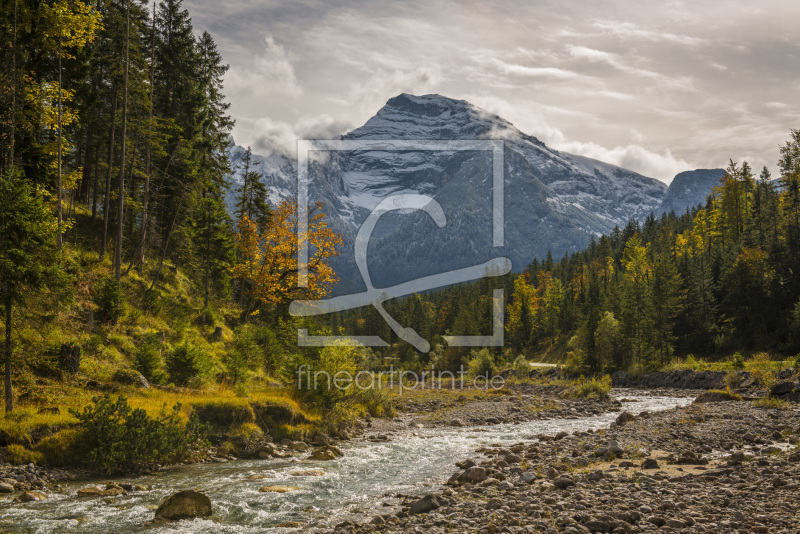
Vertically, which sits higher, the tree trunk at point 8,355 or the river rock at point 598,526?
the tree trunk at point 8,355

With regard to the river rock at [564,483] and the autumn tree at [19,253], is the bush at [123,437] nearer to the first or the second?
the autumn tree at [19,253]

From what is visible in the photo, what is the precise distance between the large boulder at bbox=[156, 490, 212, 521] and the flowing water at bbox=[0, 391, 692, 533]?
343 millimetres

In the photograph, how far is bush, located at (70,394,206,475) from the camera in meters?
16.0

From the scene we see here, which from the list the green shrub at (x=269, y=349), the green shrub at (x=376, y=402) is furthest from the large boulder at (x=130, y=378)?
the green shrub at (x=376, y=402)

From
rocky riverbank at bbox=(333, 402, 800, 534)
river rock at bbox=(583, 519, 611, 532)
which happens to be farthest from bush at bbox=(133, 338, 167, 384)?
river rock at bbox=(583, 519, 611, 532)

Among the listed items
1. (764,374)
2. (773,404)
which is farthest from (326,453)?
(764,374)

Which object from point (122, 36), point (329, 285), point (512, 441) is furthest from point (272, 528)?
point (122, 36)

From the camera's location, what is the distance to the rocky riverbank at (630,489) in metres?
9.86

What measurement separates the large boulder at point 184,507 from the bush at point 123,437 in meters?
4.90

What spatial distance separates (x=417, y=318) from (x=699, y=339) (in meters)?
57.6

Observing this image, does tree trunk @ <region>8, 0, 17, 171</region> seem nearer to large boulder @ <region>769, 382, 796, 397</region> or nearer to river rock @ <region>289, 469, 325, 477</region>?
river rock @ <region>289, 469, 325, 477</region>

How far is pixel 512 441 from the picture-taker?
24.2 meters

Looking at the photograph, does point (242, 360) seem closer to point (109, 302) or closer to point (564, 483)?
point (109, 302)

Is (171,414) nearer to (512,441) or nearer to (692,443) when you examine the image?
(512,441)
